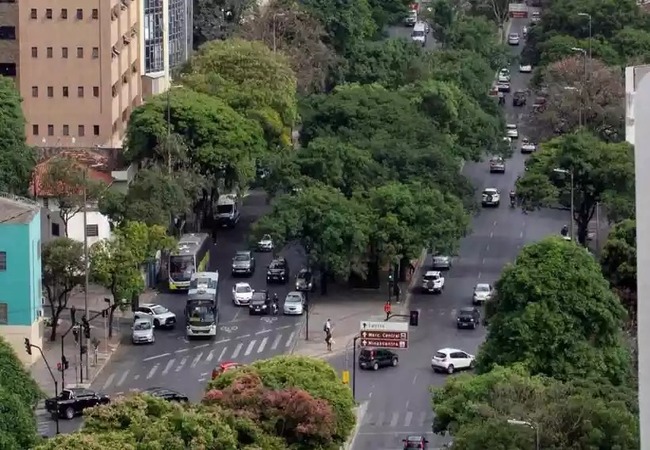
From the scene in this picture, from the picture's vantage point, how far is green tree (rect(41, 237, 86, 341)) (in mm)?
87375

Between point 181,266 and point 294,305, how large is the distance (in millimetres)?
6149

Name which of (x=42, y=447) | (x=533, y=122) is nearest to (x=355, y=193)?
(x=533, y=122)

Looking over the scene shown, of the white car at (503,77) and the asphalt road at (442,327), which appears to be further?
the white car at (503,77)

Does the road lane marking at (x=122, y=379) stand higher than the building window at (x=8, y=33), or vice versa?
the building window at (x=8, y=33)

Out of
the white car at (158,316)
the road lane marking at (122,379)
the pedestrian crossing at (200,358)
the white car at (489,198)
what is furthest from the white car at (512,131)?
the road lane marking at (122,379)

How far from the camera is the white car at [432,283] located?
95875 mm

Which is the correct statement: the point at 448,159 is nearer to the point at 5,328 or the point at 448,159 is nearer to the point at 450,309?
the point at 450,309

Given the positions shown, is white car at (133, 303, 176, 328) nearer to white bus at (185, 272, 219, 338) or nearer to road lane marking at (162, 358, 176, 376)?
white bus at (185, 272, 219, 338)

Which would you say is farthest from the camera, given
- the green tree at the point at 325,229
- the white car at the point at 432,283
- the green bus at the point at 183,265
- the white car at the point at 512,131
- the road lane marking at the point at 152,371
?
the white car at the point at 512,131

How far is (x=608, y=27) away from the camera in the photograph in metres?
140

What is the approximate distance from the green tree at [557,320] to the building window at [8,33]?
136 feet

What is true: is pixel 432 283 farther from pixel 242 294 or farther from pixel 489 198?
pixel 489 198

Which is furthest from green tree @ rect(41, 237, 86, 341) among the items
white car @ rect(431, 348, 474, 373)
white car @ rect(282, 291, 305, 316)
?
white car @ rect(431, 348, 474, 373)

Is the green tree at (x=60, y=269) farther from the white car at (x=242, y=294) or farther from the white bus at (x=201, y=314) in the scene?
the white car at (x=242, y=294)
